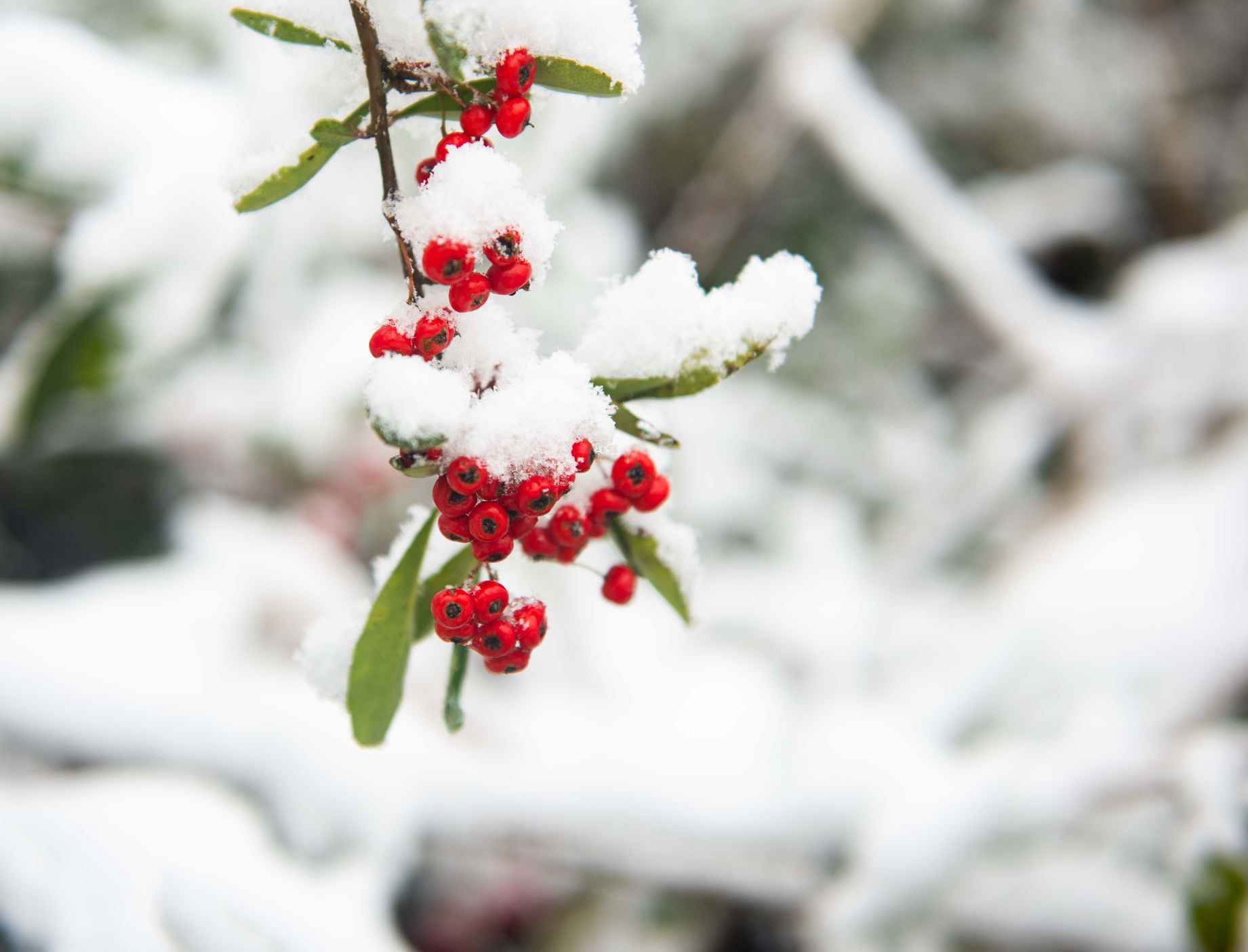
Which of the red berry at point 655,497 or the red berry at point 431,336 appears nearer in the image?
the red berry at point 431,336

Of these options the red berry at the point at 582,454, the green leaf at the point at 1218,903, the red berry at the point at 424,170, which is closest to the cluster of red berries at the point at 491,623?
the red berry at the point at 582,454

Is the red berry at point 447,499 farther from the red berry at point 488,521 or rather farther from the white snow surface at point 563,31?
the white snow surface at point 563,31

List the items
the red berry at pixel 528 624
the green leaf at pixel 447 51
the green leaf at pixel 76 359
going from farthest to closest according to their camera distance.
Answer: the green leaf at pixel 76 359 → the red berry at pixel 528 624 → the green leaf at pixel 447 51

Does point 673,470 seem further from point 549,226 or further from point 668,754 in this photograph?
point 549,226

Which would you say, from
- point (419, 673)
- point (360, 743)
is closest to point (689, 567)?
point (360, 743)

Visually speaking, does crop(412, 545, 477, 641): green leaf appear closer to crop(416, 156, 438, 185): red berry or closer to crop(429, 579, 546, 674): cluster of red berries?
crop(429, 579, 546, 674): cluster of red berries

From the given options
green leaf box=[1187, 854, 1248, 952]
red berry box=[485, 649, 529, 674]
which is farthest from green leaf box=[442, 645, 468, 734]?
green leaf box=[1187, 854, 1248, 952]
